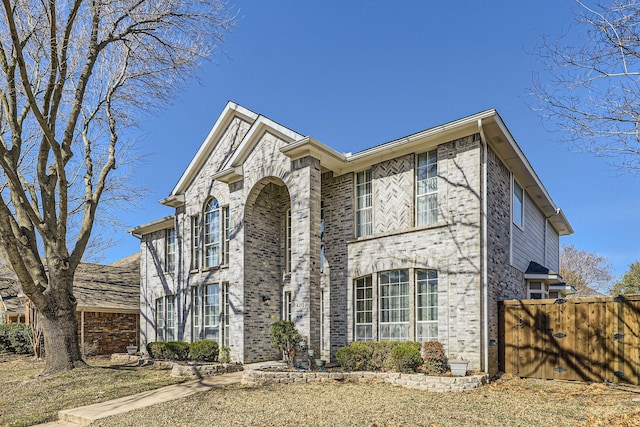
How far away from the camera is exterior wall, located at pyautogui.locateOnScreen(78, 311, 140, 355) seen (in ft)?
66.1

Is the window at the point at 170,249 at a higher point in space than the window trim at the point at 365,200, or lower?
lower

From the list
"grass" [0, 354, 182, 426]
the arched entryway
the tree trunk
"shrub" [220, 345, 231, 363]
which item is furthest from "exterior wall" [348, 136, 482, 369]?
the tree trunk

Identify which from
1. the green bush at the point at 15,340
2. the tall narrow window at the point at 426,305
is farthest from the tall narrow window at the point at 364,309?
the green bush at the point at 15,340

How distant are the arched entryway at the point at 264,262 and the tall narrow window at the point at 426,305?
536cm

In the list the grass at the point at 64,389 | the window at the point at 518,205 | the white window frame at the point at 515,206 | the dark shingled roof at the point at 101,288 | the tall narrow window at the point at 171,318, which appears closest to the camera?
the grass at the point at 64,389

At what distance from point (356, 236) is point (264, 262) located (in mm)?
3722

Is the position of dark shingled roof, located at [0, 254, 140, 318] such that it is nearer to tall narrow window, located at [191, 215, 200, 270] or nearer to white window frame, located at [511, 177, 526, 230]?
tall narrow window, located at [191, 215, 200, 270]

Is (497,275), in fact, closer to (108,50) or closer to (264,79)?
(264,79)

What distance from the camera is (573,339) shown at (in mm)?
10461

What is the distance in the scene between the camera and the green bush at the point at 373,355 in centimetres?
1077

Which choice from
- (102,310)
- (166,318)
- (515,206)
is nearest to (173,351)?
(166,318)

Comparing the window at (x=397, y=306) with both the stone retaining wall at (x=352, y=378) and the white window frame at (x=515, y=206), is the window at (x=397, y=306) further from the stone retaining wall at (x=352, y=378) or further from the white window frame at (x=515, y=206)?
the white window frame at (x=515, y=206)

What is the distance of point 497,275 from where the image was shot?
1188 centimetres

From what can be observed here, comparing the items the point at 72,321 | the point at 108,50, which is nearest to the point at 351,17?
the point at 108,50
